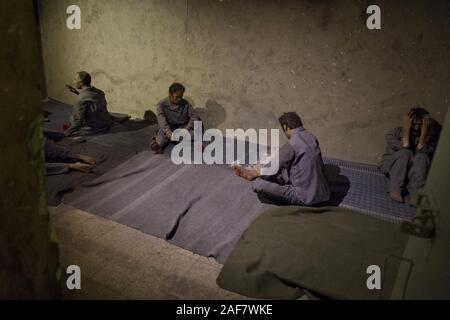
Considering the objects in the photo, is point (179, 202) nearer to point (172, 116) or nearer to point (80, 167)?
point (80, 167)

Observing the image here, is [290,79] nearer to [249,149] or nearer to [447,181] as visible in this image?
[249,149]

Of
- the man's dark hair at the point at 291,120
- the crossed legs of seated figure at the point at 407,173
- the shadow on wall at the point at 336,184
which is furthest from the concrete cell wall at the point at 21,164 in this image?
the crossed legs of seated figure at the point at 407,173

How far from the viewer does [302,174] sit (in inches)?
141

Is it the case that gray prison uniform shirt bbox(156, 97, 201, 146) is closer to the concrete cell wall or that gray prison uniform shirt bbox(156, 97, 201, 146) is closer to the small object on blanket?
the small object on blanket

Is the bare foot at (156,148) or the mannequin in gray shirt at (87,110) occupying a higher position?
the mannequin in gray shirt at (87,110)

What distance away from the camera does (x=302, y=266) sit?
9.03 ft

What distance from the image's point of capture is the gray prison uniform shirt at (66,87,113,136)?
5.34 meters

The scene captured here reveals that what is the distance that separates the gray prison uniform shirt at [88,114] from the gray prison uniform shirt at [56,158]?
105cm

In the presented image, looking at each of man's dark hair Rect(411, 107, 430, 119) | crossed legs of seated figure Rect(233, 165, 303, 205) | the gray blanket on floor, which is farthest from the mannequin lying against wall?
man's dark hair Rect(411, 107, 430, 119)

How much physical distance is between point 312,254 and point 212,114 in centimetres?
348

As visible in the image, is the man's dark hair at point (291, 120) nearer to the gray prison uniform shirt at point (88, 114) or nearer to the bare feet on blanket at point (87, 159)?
the bare feet on blanket at point (87, 159)

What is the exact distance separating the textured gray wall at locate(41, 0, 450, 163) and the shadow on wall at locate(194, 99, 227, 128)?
0.06 ft

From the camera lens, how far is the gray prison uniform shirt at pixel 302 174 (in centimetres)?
353
